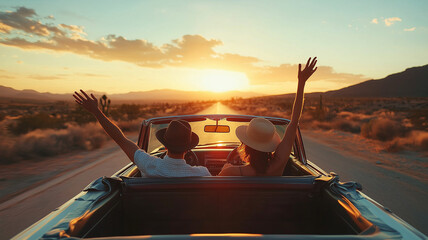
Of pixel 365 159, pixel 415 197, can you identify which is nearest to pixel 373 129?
pixel 365 159

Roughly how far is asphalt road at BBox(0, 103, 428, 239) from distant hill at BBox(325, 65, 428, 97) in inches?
5966

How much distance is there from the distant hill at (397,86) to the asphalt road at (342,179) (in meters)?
152

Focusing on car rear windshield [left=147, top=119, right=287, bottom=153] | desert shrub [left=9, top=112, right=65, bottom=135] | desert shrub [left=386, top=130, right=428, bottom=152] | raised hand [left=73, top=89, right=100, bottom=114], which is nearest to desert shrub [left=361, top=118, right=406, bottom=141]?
desert shrub [left=386, top=130, right=428, bottom=152]

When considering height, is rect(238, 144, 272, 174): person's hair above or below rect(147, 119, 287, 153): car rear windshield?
above

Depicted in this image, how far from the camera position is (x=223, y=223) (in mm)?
2480

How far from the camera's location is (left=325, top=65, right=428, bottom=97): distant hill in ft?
462

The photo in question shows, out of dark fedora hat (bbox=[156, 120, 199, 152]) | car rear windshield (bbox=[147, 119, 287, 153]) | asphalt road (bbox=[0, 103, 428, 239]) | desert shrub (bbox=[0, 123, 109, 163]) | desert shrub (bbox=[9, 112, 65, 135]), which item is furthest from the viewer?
desert shrub (bbox=[9, 112, 65, 135])

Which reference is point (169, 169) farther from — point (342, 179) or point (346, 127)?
point (346, 127)

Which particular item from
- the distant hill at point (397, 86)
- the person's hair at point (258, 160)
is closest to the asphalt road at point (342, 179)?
the person's hair at point (258, 160)

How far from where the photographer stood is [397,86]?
149875 mm

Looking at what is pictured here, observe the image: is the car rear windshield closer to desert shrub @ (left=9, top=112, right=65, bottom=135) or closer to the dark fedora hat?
the dark fedora hat

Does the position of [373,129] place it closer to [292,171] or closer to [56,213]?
[292,171]

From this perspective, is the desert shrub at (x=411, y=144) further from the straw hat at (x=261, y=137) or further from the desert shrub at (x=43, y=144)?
the desert shrub at (x=43, y=144)

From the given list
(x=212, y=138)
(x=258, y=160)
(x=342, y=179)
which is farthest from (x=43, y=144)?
(x=258, y=160)
